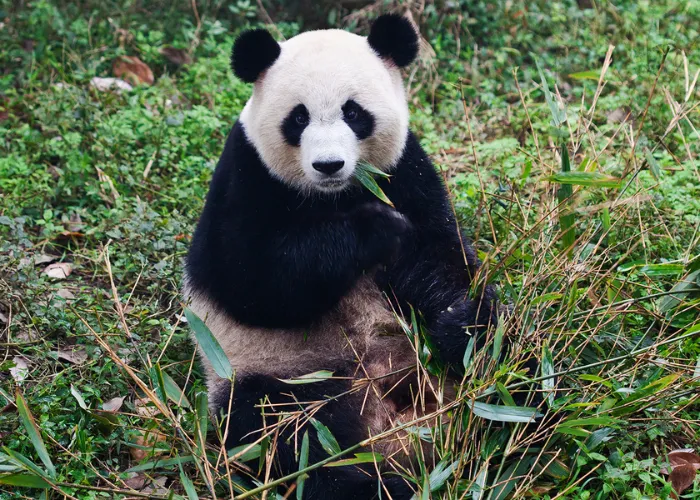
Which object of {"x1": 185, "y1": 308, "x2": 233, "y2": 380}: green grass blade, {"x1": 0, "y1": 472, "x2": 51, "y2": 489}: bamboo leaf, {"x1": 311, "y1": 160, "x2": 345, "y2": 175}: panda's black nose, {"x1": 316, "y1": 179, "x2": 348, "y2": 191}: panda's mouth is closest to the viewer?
{"x1": 0, "y1": 472, "x2": 51, "y2": 489}: bamboo leaf

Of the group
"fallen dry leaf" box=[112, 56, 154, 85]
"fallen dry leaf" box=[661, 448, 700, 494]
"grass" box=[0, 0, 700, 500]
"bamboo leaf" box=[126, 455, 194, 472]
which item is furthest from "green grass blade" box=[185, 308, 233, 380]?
"fallen dry leaf" box=[112, 56, 154, 85]

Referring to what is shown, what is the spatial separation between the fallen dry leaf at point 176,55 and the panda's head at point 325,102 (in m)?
3.00

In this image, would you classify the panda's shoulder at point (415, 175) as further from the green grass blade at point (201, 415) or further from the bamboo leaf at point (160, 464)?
the bamboo leaf at point (160, 464)

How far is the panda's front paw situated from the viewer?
11.5 ft

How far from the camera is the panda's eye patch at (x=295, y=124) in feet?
11.4

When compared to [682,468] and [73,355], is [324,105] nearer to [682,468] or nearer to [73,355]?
[73,355]

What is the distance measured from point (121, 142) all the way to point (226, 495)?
9.55ft

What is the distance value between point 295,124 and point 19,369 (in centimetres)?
171

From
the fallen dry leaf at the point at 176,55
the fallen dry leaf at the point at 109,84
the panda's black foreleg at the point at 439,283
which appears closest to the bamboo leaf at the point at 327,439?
the panda's black foreleg at the point at 439,283

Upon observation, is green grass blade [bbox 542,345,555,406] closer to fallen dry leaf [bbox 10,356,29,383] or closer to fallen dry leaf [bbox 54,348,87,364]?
fallen dry leaf [bbox 54,348,87,364]

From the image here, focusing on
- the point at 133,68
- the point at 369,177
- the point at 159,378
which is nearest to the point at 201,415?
the point at 159,378

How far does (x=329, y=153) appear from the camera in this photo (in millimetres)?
3301

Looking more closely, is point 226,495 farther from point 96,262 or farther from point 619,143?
point 619,143

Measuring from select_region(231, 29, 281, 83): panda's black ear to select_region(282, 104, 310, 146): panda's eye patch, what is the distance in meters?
0.29
